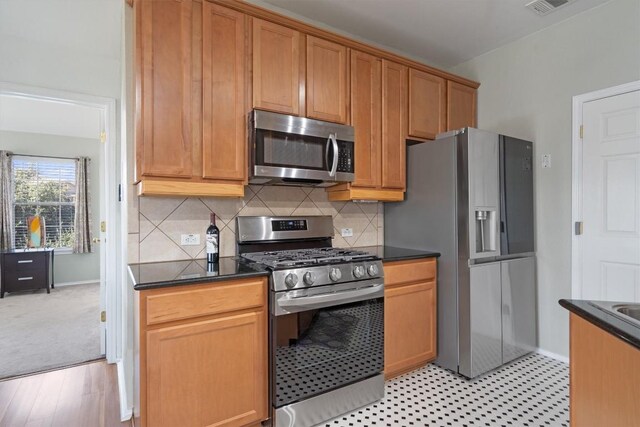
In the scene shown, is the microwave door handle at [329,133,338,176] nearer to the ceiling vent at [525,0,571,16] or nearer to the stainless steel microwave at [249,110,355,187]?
the stainless steel microwave at [249,110,355,187]

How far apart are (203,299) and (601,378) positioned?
1.54 metres

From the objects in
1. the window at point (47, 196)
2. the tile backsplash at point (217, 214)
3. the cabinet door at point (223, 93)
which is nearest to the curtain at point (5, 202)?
the window at point (47, 196)

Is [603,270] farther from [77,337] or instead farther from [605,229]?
[77,337]

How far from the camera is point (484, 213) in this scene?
2463mm

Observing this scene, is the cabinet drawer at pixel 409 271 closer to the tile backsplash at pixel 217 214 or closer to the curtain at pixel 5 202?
the tile backsplash at pixel 217 214

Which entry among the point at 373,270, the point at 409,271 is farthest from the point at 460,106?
the point at 373,270

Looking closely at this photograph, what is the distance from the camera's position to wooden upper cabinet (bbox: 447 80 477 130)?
3.00 metres

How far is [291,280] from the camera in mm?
1755

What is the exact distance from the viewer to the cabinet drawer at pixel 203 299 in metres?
1.49

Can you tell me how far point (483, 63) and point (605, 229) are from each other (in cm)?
183

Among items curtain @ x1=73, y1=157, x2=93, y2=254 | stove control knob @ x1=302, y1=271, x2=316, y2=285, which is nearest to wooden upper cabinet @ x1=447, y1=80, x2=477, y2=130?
stove control knob @ x1=302, y1=271, x2=316, y2=285

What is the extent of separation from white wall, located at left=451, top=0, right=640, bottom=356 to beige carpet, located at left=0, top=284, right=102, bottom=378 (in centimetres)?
393

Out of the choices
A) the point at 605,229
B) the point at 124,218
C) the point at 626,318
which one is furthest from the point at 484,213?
the point at 124,218

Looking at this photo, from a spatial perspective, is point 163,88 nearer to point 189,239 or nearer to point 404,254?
point 189,239
